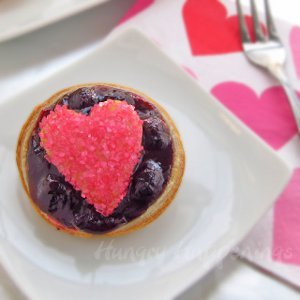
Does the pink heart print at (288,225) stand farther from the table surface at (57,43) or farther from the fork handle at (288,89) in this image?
the table surface at (57,43)

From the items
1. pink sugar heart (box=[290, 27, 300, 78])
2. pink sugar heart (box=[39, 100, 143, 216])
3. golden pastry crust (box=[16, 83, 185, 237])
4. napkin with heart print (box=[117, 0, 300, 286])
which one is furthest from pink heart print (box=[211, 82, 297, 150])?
pink sugar heart (box=[39, 100, 143, 216])

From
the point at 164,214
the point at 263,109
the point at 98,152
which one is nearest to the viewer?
the point at 98,152

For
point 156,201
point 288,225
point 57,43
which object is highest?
point 57,43

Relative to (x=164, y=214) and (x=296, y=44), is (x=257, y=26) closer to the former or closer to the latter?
(x=296, y=44)

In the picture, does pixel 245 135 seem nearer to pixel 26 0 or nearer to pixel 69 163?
pixel 69 163

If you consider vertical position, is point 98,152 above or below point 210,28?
above

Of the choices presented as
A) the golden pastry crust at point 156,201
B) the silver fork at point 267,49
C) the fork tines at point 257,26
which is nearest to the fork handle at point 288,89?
the silver fork at point 267,49

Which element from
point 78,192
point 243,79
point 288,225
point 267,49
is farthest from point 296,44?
point 78,192
